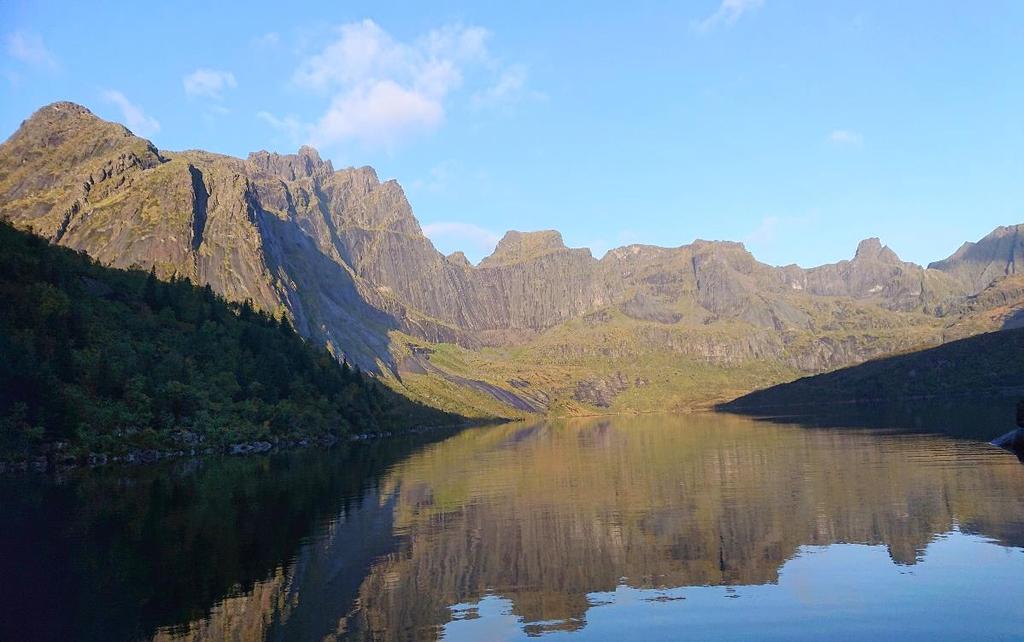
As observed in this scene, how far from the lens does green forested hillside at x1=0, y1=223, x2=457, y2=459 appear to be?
11400cm

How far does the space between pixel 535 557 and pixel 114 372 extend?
11682cm

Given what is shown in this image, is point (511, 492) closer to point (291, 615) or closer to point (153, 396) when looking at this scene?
point (291, 615)

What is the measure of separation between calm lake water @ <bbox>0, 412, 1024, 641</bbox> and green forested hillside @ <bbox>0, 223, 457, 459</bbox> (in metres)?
36.0

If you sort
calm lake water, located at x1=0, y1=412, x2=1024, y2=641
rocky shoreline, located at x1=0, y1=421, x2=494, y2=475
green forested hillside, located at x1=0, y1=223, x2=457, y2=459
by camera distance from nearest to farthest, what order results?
1. calm lake water, located at x1=0, y1=412, x2=1024, y2=641
2. rocky shoreline, located at x1=0, y1=421, x2=494, y2=475
3. green forested hillside, located at x1=0, y1=223, x2=457, y2=459

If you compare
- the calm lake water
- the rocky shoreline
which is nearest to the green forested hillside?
the rocky shoreline

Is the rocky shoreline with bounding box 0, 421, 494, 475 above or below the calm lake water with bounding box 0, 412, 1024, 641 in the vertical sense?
above

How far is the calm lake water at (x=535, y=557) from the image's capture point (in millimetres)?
29656

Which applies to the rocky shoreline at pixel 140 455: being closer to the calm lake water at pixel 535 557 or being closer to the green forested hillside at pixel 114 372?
the green forested hillside at pixel 114 372

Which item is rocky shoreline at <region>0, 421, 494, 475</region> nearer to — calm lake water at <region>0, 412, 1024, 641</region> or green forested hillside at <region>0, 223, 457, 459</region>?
green forested hillside at <region>0, 223, 457, 459</region>

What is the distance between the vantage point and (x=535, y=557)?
42.4m

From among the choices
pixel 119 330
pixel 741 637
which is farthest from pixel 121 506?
pixel 119 330

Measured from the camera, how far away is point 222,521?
56.7m

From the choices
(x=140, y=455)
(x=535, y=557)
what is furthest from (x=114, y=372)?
(x=535, y=557)

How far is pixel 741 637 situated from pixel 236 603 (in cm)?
2043
